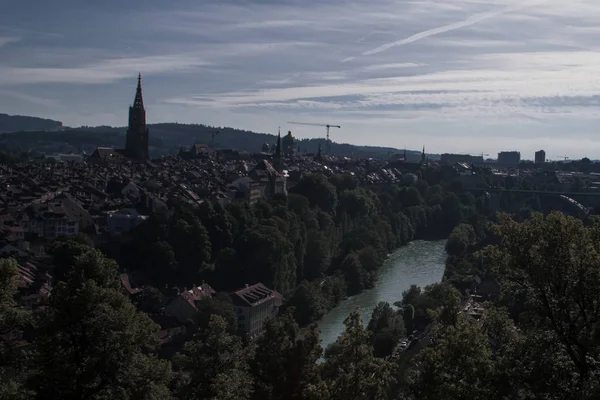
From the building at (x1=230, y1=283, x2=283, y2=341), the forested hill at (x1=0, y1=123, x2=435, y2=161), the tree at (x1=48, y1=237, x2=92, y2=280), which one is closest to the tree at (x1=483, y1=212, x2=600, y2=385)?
the building at (x1=230, y1=283, x2=283, y2=341)

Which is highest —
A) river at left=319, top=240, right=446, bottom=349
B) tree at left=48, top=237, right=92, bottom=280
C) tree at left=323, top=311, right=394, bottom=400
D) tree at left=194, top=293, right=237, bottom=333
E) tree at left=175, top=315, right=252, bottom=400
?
tree at left=323, top=311, right=394, bottom=400

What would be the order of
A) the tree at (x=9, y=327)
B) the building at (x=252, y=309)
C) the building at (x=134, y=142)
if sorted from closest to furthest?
the tree at (x=9, y=327) → the building at (x=252, y=309) → the building at (x=134, y=142)

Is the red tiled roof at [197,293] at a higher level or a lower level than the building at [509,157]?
lower

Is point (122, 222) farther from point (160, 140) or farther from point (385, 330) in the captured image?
point (160, 140)

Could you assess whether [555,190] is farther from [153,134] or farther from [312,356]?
[153,134]

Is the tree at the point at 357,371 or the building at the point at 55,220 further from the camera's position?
the building at the point at 55,220

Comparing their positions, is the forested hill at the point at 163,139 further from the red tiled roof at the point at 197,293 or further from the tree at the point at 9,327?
the tree at the point at 9,327

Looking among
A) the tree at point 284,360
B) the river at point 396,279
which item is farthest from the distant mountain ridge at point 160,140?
the tree at point 284,360

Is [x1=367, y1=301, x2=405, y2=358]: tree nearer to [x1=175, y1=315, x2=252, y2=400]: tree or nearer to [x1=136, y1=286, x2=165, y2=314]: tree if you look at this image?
[x1=136, y1=286, x2=165, y2=314]: tree
